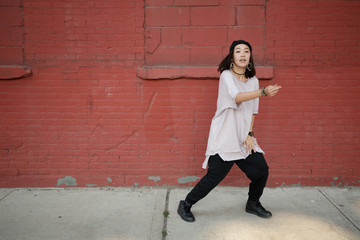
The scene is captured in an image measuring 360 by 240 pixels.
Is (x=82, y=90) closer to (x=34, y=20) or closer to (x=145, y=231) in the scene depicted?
(x=34, y=20)

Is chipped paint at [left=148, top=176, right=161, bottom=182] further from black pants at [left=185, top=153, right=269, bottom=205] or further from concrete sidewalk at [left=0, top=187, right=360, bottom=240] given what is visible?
black pants at [left=185, top=153, right=269, bottom=205]

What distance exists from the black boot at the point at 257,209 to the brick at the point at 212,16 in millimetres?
2199

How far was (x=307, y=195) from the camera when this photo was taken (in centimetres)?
367

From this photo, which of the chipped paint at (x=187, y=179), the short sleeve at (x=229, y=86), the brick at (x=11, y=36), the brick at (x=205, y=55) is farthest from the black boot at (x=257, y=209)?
the brick at (x=11, y=36)

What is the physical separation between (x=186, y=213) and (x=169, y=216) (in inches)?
8.0

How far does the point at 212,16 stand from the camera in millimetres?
3727

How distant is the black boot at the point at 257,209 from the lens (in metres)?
3.09

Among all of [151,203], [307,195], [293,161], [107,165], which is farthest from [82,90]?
[307,195]

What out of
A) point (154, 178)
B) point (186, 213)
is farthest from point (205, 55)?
point (186, 213)

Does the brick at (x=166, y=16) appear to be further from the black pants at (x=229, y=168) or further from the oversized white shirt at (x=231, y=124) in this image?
the black pants at (x=229, y=168)

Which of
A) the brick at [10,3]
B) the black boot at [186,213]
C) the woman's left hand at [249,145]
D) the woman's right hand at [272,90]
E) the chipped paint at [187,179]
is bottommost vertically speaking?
the black boot at [186,213]

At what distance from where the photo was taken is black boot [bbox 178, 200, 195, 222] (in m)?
3.01

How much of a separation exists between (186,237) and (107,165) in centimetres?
162

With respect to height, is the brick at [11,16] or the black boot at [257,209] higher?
the brick at [11,16]
